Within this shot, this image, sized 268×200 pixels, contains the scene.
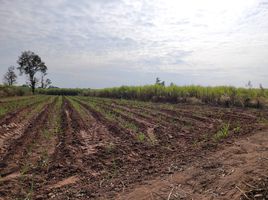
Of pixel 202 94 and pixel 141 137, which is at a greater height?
pixel 202 94

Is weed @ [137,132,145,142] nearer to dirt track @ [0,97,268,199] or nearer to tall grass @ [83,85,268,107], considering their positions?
dirt track @ [0,97,268,199]

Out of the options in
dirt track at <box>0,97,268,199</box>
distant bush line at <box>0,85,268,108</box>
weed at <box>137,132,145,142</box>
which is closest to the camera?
dirt track at <box>0,97,268,199</box>

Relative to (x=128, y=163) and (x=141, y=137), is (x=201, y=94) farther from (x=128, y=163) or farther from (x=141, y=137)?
(x=128, y=163)

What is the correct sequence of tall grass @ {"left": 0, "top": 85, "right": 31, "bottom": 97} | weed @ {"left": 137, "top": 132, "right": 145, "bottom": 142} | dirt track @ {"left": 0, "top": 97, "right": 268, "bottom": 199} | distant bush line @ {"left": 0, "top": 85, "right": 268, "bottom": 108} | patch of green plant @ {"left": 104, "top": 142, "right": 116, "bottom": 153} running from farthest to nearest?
tall grass @ {"left": 0, "top": 85, "right": 31, "bottom": 97} → distant bush line @ {"left": 0, "top": 85, "right": 268, "bottom": 108} → weed @ {"left": 137, "top": 132, "right": 145, "bottom": 142} → patch of green plant @ {"left": 104, "top": 142, "right": 116, "bottom": 153} → dirt track @ {"left": 0, "top": 97, "right": 268, "bottom": 199}

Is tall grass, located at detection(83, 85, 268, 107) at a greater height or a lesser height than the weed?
greater

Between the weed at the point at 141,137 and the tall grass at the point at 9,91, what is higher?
the tall grass at the point at 9,91

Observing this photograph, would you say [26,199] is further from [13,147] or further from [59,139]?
[59,139]

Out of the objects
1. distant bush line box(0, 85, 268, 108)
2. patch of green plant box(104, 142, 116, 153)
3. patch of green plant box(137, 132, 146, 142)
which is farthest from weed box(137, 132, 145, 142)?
distant bush line box(0, 85, 268, 108)

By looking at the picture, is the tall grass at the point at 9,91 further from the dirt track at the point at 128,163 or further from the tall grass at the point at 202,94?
the dirt track at the point at 128,163

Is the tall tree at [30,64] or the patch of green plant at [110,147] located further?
the tall tree at [30,64]

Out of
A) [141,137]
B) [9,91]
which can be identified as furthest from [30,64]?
[141,137]

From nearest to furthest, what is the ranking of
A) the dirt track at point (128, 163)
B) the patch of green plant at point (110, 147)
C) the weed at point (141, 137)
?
the dirt track at point (128, 163) → the patch of green plant at point (110, 147) → the weed at point (141, 137)

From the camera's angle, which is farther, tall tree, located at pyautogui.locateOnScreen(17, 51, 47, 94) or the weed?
tall tree, located at pyautogui.locateOnScreen(17, 51, 47, 94)

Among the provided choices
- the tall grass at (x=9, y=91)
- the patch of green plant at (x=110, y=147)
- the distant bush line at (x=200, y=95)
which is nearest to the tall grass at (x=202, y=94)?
the distant bush line at (x=200, y=95)
